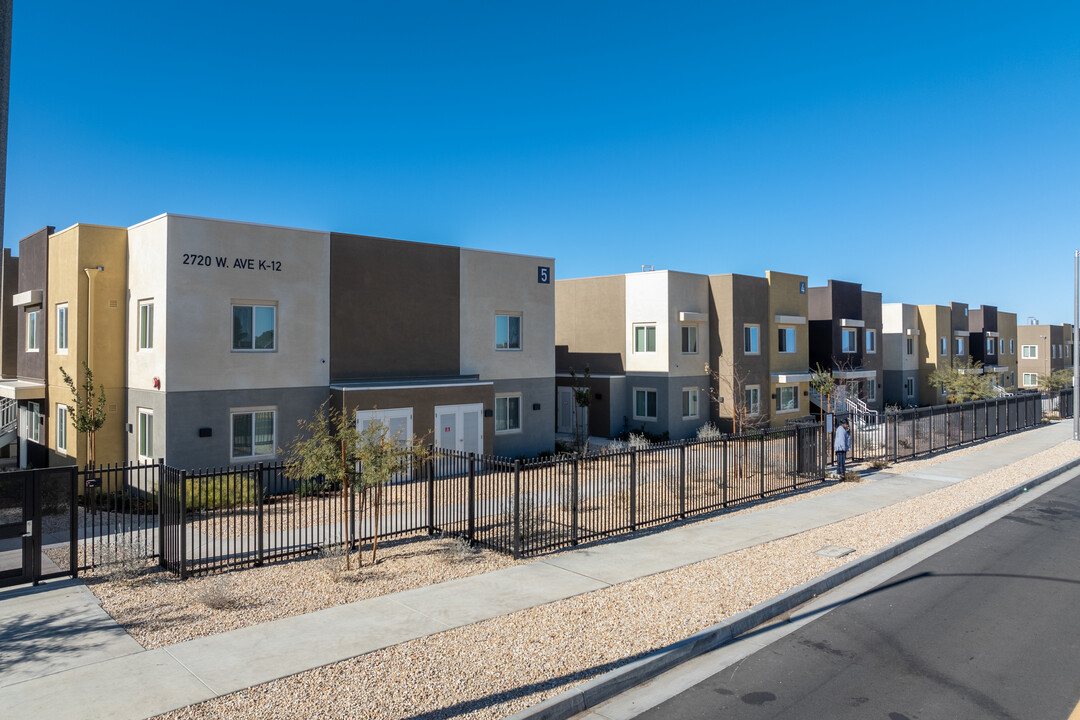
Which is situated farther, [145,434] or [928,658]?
[145,434]

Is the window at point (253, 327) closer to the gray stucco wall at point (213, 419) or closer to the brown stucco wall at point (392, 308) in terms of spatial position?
the gray stucco wall at point (213, 419)

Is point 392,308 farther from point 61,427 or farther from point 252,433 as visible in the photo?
point 61,427

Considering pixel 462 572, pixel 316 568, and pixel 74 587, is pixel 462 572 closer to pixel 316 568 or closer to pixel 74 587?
pixel 316 568

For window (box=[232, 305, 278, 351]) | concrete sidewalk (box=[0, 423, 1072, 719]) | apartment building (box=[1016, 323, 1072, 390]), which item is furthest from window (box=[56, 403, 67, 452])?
apartment building (box=[1016, 323, 1072, 390])

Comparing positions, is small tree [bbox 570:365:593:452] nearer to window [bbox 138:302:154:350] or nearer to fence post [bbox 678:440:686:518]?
fence post [bbox 678:440:686:518]

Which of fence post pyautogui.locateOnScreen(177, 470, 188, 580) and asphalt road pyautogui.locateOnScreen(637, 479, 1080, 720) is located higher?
fence post pyautogui.locateOnScreen(177, 470, 188, 580)

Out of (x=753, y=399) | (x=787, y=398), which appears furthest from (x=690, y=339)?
(x=787, y=398)

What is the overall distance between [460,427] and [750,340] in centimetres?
1761

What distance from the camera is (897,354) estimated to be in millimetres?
47812

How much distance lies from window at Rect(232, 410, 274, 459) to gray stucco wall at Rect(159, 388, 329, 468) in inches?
6.3

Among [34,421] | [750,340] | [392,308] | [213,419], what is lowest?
[34,421]

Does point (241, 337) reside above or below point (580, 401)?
above

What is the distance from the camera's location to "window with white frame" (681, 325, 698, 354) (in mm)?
32406

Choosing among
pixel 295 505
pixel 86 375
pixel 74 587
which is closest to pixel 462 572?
pixel 74 587
